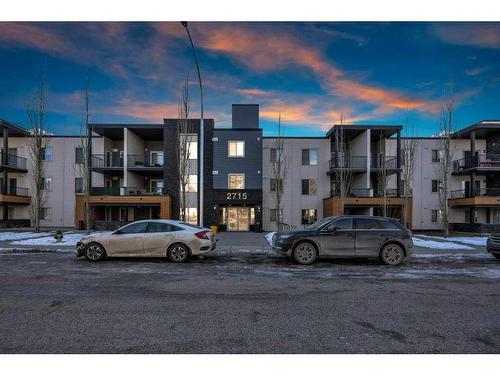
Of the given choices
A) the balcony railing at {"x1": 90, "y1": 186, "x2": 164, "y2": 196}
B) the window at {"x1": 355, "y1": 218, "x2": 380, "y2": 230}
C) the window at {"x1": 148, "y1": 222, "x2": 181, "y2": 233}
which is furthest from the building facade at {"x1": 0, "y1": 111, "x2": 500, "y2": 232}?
the window at {"x1": 148, "y1": 222, "x2": 181, "y2": 233}

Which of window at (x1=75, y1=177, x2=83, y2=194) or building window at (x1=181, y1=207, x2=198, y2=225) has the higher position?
window at (x1=75, y1=177, x2=83, y2=194)

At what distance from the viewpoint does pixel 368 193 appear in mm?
28438

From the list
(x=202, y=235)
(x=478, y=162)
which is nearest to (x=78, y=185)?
(x=202, y=235)

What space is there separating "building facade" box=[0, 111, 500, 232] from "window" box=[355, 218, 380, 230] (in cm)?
1537

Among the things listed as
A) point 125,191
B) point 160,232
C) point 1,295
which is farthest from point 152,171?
point 1,295

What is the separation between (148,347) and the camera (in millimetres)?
4180

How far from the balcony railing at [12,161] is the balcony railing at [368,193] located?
100ft

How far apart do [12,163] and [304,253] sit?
33.1 metres

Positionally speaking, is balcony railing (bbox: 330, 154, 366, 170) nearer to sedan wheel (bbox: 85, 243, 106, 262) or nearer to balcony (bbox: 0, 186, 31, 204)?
sedan wheel (bbox: 85, 243, 106, 262)

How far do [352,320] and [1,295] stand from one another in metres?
7.13

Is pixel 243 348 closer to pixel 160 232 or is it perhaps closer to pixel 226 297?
pixel 226 297

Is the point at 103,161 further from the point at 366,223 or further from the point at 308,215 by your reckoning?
the point at 366,223

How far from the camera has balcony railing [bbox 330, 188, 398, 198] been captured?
2833cm

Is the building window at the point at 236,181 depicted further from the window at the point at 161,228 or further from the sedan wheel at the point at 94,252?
the sedan wheel at the point at 94,252
